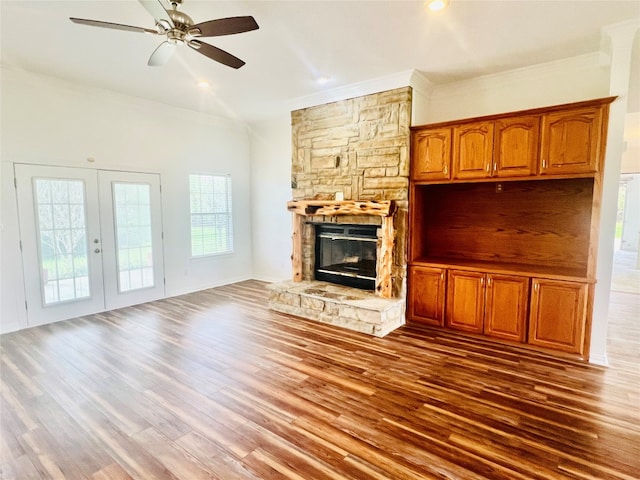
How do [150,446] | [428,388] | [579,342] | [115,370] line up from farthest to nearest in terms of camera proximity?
[579,342]
[115,370]
[428,388]
[150,446]

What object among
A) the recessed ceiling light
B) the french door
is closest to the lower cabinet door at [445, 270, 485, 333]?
the recessed ceiling light

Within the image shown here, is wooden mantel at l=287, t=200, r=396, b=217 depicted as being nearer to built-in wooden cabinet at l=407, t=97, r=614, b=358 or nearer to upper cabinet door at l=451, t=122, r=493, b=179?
built-in wooden cabinet at l=407, t=97, r=614, b=358

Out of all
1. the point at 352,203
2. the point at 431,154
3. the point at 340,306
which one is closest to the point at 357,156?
the point at 352,203

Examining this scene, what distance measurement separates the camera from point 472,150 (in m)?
3.94

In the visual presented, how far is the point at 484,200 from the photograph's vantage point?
439cm

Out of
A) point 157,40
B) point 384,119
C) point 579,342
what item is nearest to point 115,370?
point 157,40

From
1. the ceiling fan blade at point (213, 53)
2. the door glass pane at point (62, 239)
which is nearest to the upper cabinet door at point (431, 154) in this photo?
the ceiling fan blade at point (213, 53)

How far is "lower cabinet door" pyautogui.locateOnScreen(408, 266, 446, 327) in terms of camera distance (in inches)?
165

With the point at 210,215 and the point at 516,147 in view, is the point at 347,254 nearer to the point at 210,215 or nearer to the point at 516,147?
the point at 516,147

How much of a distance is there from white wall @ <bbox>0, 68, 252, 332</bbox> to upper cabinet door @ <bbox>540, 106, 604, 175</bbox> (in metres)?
5.20

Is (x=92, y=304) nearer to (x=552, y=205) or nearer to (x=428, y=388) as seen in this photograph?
(x=428, y=388)

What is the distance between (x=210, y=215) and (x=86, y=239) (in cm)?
211

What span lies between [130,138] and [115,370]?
11.9 feet

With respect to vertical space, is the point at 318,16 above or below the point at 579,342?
above
